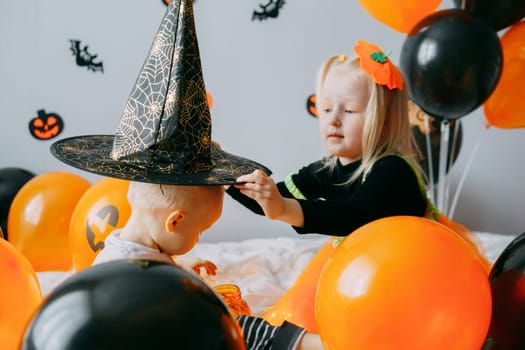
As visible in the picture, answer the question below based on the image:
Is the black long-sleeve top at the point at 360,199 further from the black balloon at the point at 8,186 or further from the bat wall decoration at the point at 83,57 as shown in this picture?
the bat wall decoration at the point at 83,57

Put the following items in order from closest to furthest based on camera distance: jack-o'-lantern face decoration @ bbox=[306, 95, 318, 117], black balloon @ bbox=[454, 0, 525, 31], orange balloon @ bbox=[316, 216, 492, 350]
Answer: orange balloon @ bbox=[316, 216, 492, 350] → black balloon @ bbox=[454, 0, 525, 31] → jack-o'-lantern face decoration @ bbox=[306, 95, 318, 117]

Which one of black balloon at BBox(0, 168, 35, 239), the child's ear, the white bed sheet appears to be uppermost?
the child's ear

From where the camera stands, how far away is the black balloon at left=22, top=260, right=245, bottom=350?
0.69m

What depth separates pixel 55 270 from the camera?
2.10 m

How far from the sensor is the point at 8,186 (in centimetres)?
229

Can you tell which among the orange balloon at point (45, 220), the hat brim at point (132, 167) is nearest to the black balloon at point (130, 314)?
the hat brim at point (132, 167)

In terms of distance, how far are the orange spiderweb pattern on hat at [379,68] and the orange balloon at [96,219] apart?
0.76 m

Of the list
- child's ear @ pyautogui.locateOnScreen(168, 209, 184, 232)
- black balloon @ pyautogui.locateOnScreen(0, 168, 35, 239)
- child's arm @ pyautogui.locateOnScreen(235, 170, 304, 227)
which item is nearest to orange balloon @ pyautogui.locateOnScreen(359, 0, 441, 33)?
child's arm @ pyautogui.locateOnScreen(235, 170, 304, 227)

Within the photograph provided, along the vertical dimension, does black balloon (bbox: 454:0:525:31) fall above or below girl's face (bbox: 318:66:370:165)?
above

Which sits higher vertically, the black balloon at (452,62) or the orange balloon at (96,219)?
the black balloon at (452,62)

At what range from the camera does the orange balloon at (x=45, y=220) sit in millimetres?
2016

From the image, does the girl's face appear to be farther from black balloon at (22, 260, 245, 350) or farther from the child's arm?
black balloon at (22, 260, 245, 350)

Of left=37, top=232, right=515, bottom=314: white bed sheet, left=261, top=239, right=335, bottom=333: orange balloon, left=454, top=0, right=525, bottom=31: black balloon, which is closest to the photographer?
left=261, top=239, right=335, bottom=333: orange balloon

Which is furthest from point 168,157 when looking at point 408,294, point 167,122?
point 408,294
